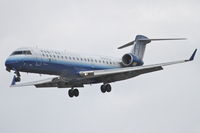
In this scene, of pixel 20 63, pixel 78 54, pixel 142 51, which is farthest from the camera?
pixel 142 51

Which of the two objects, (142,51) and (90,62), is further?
(142,51)

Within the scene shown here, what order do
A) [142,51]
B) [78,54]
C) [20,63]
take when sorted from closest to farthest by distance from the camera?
[20,63] → [78,54] → [142,51]

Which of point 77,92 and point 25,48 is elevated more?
point 25,48

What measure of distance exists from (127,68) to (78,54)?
3.85m

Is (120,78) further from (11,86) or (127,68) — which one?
(11,86)

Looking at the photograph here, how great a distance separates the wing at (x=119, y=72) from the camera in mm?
60312

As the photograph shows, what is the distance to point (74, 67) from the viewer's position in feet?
197

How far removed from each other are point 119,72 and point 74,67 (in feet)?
11.9

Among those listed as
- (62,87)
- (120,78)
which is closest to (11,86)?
(62,87)

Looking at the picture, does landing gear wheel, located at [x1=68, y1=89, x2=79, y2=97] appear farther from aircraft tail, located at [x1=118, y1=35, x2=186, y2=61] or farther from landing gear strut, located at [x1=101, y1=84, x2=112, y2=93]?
aircraft tail, located at [x1=118, y1=35, x2=186, y2=61]

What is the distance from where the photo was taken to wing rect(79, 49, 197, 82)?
60.3 metres

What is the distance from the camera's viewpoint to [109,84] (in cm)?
6278

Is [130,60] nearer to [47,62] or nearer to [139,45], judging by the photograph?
[139,45]

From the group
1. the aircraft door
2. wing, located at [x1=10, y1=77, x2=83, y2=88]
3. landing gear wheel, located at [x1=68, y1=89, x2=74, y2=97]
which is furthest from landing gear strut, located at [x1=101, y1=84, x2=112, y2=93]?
the aircraft door
